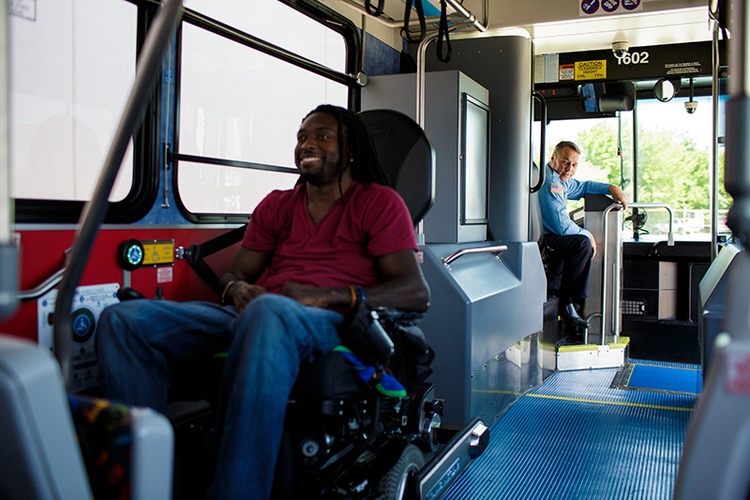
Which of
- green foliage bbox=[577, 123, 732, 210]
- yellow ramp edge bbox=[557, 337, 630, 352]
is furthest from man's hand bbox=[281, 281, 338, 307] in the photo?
green foliage bbox=[577, 123, 732, 210]

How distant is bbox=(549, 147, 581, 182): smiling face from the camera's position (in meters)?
5.49

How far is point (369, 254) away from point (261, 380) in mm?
737

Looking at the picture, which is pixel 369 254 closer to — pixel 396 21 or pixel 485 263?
pixel 485 263

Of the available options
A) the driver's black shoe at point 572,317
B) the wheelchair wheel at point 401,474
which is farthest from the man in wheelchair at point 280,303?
the driver's black shoe at point 572,317

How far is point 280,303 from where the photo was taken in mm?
1809

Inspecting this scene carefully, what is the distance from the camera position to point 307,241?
2.41 m

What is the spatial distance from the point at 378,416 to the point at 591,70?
503 cm

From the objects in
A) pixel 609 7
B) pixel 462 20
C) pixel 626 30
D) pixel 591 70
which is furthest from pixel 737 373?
pixel 591 70

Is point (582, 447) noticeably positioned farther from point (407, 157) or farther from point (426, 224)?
point (407, 157)

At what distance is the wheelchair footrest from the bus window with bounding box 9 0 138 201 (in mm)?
1569

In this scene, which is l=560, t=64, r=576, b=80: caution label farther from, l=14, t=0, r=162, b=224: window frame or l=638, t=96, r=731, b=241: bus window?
l=14, t=0, r=162, b=224: window frame

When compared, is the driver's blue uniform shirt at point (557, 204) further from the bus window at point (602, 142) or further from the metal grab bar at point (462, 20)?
the metal grab bar at point (462, 20)

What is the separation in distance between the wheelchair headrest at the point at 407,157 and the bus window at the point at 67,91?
1.03 metres

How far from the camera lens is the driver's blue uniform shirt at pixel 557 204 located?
5.31 metres
